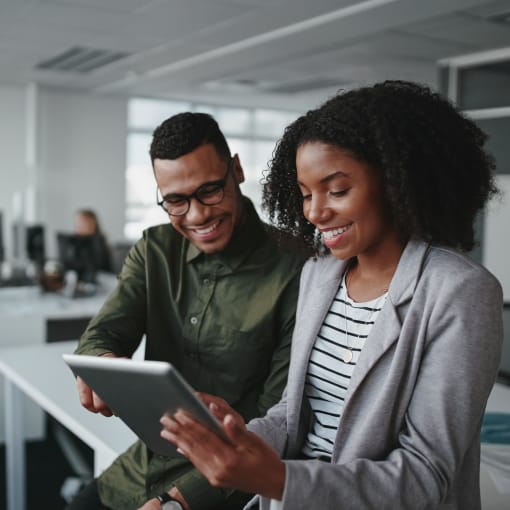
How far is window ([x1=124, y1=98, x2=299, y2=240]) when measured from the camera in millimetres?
10352

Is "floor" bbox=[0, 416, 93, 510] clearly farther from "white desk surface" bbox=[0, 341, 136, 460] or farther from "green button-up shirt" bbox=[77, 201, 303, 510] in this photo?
"green button-up shirt" bbox=[77, 201, 303, 510]

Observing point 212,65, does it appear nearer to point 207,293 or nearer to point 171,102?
point 171,102

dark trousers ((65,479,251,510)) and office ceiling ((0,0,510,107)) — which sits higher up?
office ceiling ((0,0,510,107))

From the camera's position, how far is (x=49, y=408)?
2271mm

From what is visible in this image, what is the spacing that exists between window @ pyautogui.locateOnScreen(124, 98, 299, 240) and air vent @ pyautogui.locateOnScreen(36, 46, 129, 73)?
2248 mm

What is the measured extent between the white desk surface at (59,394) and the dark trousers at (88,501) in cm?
12

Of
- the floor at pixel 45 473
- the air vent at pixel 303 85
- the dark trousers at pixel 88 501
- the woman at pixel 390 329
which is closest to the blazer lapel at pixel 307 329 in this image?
the woman at pixel 390 329

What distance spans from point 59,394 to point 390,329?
4.95ft

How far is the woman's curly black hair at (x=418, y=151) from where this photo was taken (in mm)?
1179

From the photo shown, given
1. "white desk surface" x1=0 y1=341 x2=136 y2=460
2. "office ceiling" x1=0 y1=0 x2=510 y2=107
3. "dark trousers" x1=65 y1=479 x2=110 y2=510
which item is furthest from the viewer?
"office ceiling" x1=0 y1=0 x2=510 y2=107

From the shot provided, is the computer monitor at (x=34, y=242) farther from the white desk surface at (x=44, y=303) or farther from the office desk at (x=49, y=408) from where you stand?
the office desk at (x=49, y=408)

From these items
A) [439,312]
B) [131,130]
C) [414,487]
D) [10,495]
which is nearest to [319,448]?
[414,487]

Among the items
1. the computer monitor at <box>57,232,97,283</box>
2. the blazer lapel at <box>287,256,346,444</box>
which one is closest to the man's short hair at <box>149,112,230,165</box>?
the blazer lapel at <box>287,256,346,444</box>

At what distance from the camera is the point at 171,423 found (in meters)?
1.07
